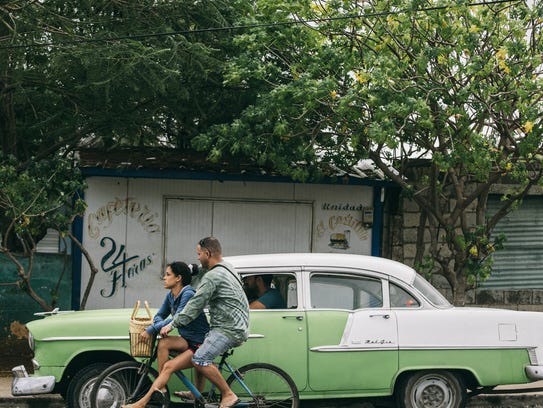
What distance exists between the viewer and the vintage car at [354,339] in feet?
27.5

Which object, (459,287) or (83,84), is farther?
(459,287)

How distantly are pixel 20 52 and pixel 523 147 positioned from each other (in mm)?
6208

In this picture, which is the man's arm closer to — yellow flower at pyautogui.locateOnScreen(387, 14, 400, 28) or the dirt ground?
the dirt ground

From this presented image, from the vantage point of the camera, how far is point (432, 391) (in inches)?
351

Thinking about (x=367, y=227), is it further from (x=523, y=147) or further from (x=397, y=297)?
(x=397, y=297)

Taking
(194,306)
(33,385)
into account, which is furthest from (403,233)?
(33,385)

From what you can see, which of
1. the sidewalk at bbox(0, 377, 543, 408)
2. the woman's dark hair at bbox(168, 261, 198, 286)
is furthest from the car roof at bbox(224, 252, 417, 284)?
the sidewalk at bbox(0, 377, 543, 408)

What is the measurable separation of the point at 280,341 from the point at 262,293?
51cm

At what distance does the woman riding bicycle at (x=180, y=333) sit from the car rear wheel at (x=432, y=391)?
6.66 feet

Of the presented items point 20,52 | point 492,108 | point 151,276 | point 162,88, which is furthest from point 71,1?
point 492,108

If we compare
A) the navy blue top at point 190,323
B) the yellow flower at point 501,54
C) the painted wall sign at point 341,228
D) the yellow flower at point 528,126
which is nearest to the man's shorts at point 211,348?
the navy blue top at point 190,323

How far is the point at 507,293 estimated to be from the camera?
15219mm

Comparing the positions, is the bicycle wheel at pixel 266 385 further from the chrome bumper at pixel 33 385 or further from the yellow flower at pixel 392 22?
the yellow flower at pixel 392 22

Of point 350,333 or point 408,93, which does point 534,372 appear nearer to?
point 350,333
